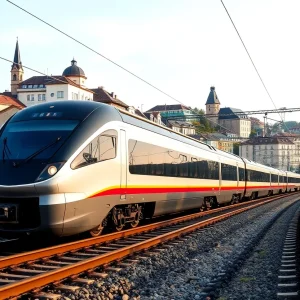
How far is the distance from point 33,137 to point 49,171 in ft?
4.18

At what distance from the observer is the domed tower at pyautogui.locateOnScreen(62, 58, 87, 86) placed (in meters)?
110

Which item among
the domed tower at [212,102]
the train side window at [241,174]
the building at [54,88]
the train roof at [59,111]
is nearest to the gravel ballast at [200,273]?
the train roof at [59,111]

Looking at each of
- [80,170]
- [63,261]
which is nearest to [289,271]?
[63,261]

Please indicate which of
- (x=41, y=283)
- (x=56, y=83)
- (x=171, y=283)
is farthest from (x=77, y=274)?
(x=56, y=83)

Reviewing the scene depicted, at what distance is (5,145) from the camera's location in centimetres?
991

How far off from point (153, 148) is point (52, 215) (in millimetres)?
5210

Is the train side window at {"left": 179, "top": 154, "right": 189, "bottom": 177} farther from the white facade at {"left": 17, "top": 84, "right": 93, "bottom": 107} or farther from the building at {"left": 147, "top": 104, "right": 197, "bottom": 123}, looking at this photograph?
the white facade at {"left": 17, "top": 84, "right": 93, "bottom": 107}

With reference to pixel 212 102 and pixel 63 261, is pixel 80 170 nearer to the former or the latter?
pixel 63 261

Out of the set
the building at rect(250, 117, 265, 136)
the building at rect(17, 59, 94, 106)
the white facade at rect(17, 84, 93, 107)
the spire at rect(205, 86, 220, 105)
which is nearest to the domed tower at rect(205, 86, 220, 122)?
the spire at rect(205, 86, 220, 105)

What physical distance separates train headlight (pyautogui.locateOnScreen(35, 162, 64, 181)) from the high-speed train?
0.06ft

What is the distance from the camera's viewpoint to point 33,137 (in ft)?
32.0

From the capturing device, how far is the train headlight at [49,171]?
8.74m

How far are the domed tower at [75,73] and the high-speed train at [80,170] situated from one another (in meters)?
98.7

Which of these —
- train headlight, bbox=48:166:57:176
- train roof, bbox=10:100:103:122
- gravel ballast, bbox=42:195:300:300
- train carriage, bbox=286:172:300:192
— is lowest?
gravel ballast, bbox=42:195:300:300
